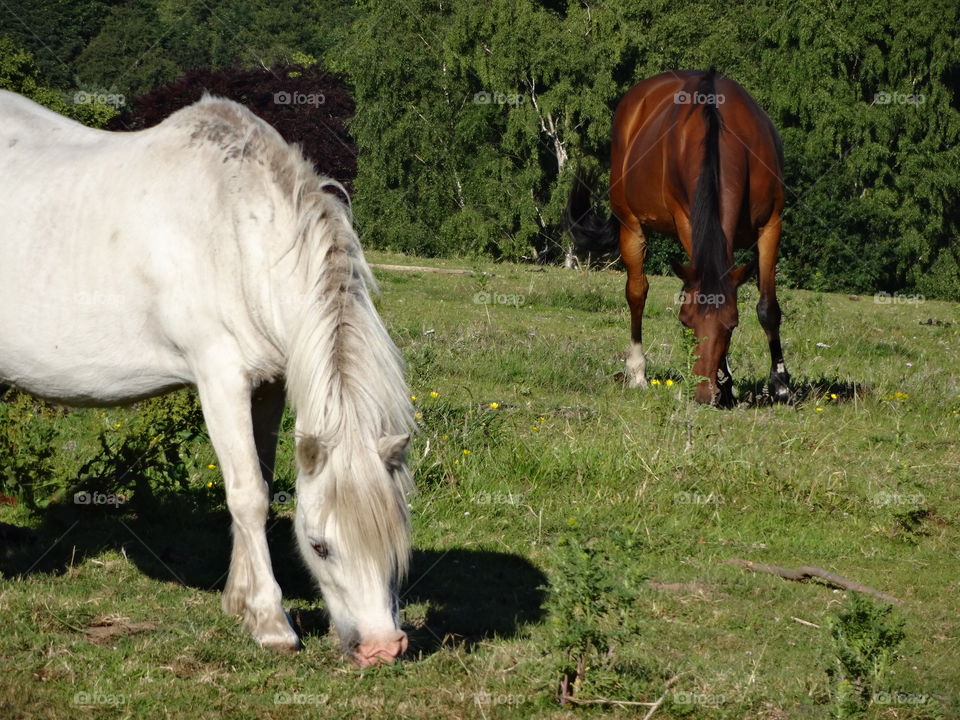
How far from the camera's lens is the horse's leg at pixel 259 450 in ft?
16.1

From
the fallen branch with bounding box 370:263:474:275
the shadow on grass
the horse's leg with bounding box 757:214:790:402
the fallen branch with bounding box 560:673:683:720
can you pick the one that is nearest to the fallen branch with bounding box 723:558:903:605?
the fallen branch with bounding box 560:673:683:720

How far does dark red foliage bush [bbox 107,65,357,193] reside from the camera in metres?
31.7

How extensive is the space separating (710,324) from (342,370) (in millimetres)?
4618

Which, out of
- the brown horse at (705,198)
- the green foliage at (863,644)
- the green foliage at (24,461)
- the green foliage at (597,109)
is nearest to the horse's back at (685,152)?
the brown horse at (705,198)

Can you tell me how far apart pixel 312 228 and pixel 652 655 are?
229 cm

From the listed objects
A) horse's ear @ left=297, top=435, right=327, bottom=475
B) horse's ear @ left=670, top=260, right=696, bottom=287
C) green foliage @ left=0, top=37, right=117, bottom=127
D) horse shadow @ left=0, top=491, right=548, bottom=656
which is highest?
green foliage @ left=0, top=37, right=117, bottom=127

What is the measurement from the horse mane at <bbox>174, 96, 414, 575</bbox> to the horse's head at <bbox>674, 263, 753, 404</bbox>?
4080 mm

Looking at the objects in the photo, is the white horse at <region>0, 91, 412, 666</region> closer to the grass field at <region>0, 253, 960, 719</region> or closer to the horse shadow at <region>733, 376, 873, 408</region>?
the grass field at <region>0, 253, 960, 719</region>

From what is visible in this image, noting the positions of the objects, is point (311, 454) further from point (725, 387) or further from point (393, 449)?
point (725, 387)

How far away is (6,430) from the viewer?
252 inches

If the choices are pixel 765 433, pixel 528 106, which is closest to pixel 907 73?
pixel 528 106

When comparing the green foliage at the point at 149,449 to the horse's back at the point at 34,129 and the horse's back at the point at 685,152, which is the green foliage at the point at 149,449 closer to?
the horse's back at the point at 34,129

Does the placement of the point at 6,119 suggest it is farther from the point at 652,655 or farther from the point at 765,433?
the point at 765,433

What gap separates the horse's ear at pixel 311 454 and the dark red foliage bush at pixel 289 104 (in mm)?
28007
